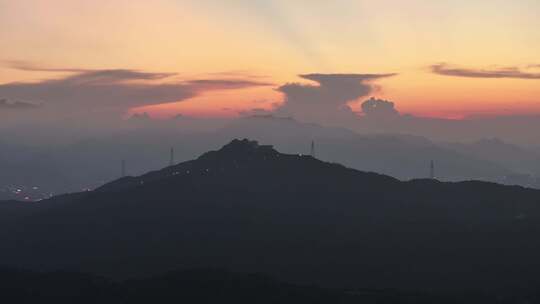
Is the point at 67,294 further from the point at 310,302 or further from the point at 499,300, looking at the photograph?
the point at 499,300

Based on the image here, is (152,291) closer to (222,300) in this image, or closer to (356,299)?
(222,300)

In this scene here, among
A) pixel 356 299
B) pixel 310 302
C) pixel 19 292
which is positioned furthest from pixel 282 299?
pixel 19 292

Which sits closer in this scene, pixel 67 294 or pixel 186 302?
pixel 186 302

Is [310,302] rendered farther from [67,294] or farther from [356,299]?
[67,294]

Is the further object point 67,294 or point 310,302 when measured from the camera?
point 67,294

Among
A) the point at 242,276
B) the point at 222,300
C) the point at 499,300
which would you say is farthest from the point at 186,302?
the point at 499,300

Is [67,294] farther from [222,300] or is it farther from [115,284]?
[222,300]

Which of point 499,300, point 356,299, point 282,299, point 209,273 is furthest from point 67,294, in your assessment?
point 499,300

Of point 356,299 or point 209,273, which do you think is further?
point 209,273
